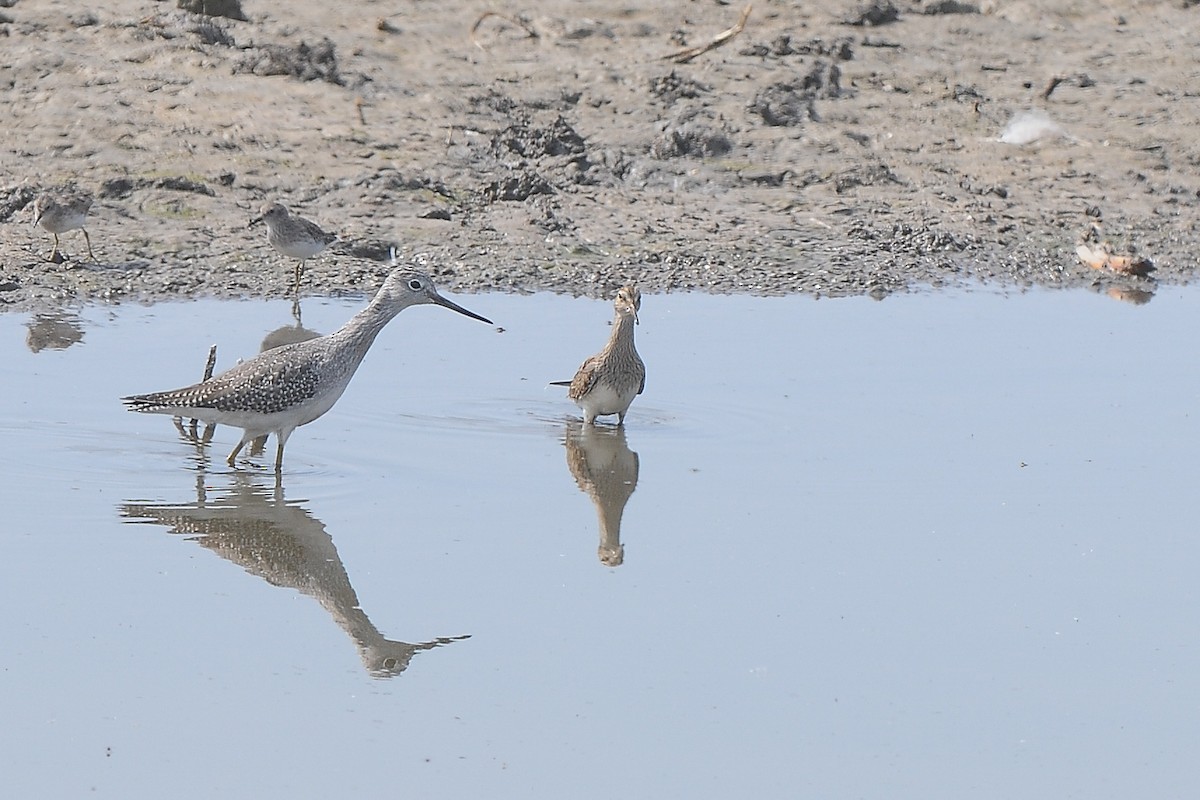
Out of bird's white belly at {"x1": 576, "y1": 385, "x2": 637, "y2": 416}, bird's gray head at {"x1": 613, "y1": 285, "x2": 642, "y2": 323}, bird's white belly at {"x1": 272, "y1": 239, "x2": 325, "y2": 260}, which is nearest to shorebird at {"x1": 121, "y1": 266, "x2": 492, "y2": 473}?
bird's white belly at {"x1": 576, "y1": 385, "x2": 637, "y2": 416}

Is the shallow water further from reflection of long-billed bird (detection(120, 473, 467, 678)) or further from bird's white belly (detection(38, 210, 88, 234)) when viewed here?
bird's white belly (detection(38, 210, 88, 234))

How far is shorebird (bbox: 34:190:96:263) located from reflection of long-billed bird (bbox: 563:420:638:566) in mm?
4279

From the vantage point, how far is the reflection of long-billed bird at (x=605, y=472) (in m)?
8.90

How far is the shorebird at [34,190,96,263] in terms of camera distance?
1311cm

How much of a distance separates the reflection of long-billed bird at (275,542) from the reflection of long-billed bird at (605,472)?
4.05 ft

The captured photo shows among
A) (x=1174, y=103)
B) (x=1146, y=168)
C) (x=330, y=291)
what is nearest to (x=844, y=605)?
(x=330, y=291)

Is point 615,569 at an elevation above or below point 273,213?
above

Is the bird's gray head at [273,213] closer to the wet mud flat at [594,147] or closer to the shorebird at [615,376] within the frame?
the wet mud flat at [594,147]

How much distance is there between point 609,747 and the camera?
663cm

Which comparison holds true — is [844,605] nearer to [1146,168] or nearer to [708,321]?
[708,321]

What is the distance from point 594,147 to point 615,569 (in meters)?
8.17

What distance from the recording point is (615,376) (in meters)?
10.7

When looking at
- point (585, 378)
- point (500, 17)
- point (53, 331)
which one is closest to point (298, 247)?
point (53, 331)

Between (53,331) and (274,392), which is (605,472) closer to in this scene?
(274,392)
